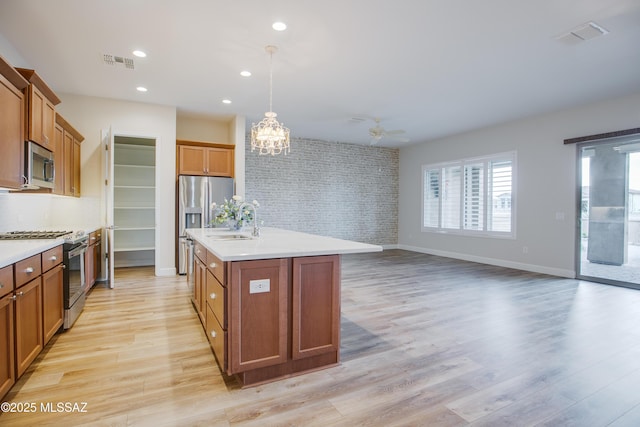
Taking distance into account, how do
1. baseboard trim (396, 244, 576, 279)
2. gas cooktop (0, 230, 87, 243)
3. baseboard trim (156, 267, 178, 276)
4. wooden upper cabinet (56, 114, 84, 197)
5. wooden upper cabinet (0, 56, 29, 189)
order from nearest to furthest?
1. wooden upper cabinet (0, 56, 29, 189)
2. gas cooktop (0, 230, 87, 243)
3. wooden upper cabinet (56, 114, 84, 197)
4. baseboard trim (156, 267, 178, 276)
5. baseboard trim (396, 244, 576, 279)

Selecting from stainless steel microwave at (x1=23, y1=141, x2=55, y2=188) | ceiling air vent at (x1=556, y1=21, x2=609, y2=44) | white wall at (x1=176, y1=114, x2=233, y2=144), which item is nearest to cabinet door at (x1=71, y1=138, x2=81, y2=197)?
stainless steel microwave at (x1=23, y1=141, x2=55, y2=188)

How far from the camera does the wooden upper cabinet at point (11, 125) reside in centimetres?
236

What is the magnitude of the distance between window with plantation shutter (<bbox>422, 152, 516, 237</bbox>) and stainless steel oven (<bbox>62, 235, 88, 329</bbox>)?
6.85 m

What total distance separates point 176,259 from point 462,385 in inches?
190

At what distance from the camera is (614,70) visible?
3932 mm

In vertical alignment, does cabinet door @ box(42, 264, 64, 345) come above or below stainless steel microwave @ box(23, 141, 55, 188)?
below

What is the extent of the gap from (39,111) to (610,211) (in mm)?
7365

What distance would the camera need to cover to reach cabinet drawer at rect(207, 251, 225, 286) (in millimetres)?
2215

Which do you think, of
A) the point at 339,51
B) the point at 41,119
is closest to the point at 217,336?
the point at 41,119

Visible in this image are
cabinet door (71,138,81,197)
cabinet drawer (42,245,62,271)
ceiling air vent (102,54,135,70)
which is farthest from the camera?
cabinet door (71,138,81,197)

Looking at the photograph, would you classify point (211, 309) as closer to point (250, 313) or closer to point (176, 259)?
point (250, 313)

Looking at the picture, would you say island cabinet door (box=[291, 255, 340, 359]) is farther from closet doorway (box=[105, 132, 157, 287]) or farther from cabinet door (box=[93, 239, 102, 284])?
closet doorway (box=[105, 132, 157, 287])

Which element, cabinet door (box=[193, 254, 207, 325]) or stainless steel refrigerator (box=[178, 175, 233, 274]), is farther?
stainless steel refrigerator (box=[178, 175, 233, 274])

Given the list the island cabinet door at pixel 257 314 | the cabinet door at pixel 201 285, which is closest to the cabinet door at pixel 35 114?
the cabinet door at pixel 201 285
